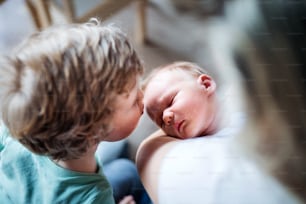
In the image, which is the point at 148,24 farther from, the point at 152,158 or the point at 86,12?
the point at 152,158

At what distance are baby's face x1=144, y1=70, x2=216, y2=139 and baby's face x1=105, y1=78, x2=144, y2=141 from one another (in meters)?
0.06

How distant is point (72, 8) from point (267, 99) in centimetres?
32

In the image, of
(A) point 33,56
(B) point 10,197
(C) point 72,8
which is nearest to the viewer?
(A) point 33,56

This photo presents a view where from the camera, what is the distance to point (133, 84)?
369 millimetres

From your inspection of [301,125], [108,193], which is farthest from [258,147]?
[108,193]

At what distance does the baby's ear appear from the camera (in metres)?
0.46

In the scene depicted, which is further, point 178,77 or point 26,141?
point 178,77

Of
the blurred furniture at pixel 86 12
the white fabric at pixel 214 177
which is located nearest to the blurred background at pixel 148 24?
the blurred furniture at pixel 86 12

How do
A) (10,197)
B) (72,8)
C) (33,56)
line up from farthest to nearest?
(72,8)
(10,197)
(33,56)

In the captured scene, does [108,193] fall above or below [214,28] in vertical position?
below

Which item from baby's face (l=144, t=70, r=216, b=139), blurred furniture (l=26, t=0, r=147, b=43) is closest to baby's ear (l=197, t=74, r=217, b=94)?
baby's face (l=144, t=70, r=216, b=139)

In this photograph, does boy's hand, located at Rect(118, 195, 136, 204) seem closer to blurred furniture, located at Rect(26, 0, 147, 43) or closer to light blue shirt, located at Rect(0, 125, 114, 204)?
light blue shirt, located at Rect(0, 125, 114, 204)

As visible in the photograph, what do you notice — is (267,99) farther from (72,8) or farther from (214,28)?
(72,8)

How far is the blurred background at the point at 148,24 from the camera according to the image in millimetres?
479
